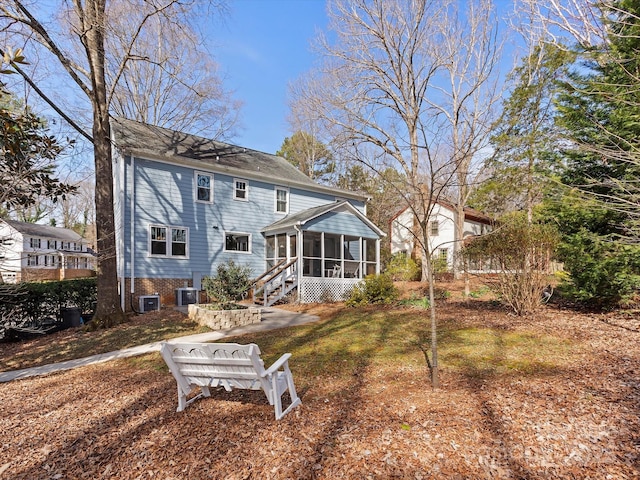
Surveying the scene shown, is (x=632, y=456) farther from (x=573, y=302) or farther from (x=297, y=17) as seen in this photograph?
(x=297, y=17)

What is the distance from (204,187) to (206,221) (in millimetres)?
1512

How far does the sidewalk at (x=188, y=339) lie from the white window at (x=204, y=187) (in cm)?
622

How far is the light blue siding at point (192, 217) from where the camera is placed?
12.8 metres

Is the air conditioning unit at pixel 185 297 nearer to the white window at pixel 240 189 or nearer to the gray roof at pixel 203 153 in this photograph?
the white window at pixel 240 189

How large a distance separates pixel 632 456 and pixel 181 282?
44.8 feet

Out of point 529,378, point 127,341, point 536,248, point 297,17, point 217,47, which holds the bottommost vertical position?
point 127,341

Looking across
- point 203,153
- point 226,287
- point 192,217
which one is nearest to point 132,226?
point 192,217

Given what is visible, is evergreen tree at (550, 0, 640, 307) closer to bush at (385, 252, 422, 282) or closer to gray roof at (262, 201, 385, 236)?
gray roof at (262, 201, 385, 236)

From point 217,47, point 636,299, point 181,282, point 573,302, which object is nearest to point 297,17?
point 217,47

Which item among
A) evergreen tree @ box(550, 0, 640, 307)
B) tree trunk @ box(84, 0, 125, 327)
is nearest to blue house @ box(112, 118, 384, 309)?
tree trunk @ box(84, 0, 125, 327)

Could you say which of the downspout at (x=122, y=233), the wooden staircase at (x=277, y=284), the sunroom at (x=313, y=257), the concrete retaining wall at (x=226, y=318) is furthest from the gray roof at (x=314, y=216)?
the downspout at (x=122, y=233)

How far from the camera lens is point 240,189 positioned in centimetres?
1566

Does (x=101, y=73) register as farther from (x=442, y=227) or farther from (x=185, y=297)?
(x=442, y=227)

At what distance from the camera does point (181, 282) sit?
13562 millimetres
